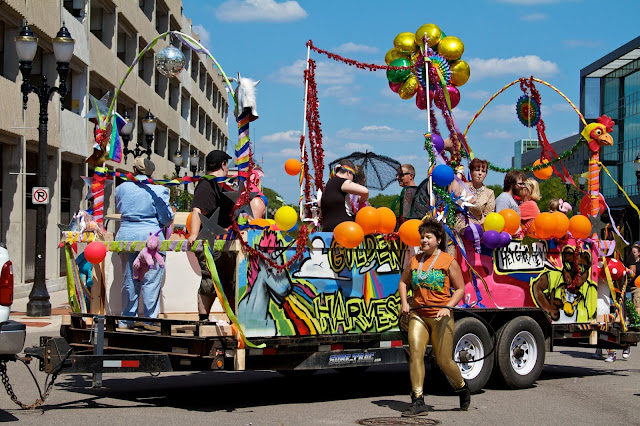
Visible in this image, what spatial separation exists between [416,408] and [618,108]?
239 feet

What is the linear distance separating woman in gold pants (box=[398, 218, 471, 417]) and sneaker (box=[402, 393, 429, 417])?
0.05 metres

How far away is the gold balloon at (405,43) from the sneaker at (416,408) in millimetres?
5095

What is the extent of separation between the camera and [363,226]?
30.4 feet

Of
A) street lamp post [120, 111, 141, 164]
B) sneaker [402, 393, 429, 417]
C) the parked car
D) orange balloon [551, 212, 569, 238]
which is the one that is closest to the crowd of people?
sneaker [402, 393, 429, 417]

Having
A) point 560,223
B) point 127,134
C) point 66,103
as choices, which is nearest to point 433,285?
point 560,223

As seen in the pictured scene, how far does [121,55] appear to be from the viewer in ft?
128

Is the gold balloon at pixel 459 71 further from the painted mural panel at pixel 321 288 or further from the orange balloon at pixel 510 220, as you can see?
the painted mural panel at pixel 321 288

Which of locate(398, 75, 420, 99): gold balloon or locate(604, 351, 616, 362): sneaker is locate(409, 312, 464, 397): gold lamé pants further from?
locate(604, 351, 616, 362): sneaker

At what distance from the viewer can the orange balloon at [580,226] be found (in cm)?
1095

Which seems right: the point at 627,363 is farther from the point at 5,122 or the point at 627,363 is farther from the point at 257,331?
the point at 5,122

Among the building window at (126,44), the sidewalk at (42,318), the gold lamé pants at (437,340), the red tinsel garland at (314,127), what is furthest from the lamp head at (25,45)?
the building window at (126,44)

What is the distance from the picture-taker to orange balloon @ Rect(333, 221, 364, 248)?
8922mm

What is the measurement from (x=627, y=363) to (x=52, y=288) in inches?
763

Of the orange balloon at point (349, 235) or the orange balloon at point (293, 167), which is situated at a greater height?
the orange balloon at point (293, 167)
